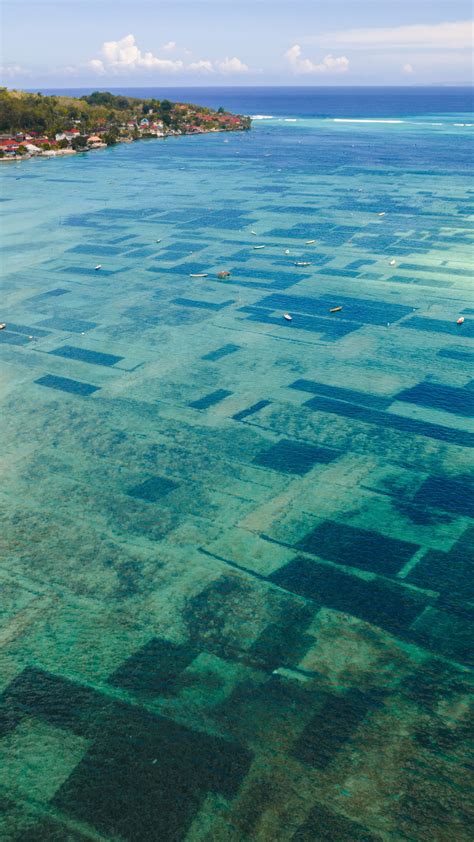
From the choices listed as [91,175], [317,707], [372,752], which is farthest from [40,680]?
[91,175]

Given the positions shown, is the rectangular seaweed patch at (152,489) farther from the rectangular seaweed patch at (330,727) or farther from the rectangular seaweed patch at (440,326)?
the rectangular seaweed patch at (440,326)

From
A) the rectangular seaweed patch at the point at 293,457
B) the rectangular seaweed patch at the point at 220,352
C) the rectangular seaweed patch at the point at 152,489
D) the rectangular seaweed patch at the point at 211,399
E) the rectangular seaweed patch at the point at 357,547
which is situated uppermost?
the rectangular seaweed patch at the point at 220,352

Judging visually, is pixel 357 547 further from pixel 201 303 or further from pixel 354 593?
pixel 201 303

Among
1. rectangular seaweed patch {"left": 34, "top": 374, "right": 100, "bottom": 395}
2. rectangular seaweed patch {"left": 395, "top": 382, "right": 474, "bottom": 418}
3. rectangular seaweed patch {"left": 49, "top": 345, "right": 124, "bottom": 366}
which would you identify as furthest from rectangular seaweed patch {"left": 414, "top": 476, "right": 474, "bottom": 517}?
rectangular seaweed patch {"left": 49, "top": 345, "right": 124, "bottom": 366}

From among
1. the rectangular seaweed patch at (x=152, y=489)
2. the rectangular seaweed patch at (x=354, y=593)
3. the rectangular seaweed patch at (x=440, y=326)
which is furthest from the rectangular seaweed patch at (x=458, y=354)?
the rectangular seaweed patch at (x=354, y=593)

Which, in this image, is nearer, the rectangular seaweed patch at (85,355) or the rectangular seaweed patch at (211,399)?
the rectangular seaweed patch at (211,399)
